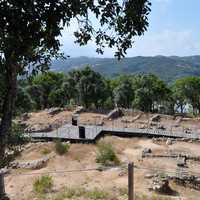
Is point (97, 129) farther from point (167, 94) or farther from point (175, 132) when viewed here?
point (167, 94)

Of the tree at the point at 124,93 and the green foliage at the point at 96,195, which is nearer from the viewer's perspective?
the green foliage at the point at 96,195

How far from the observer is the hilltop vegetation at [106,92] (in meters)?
57.5

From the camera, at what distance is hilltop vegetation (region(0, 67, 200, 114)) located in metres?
57.5

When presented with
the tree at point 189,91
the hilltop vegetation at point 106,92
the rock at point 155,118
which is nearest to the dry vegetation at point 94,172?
the rock at point 155,118

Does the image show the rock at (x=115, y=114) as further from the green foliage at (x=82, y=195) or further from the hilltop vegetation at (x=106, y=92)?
the green foliage at (x=82, y=195)

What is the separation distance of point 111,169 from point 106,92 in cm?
3889

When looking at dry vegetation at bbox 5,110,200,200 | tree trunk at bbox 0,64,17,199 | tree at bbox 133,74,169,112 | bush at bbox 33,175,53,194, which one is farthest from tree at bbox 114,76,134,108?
tree trunk at bbox 0,64,17,199

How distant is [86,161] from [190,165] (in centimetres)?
663

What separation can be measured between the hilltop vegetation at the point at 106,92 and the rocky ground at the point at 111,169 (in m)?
24.2

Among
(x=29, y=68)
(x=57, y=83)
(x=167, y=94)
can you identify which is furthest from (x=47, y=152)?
(x=167, y=94)

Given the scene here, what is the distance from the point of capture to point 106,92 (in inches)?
2371

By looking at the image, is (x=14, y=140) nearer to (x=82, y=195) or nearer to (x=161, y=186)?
(x=82, y=195)

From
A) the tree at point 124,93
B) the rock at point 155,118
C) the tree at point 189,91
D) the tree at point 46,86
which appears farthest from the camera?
the tree at point 189,91

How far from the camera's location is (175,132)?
122ft
